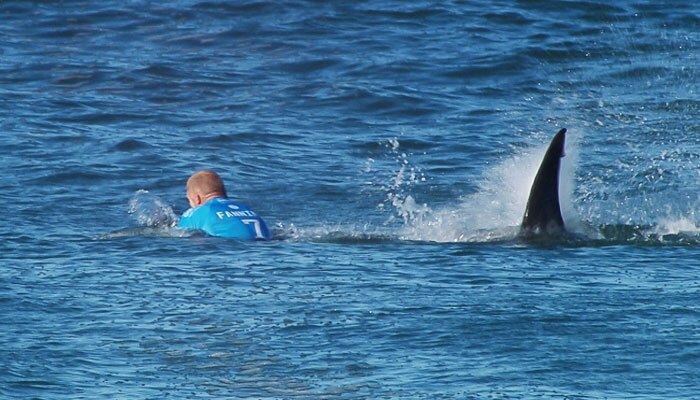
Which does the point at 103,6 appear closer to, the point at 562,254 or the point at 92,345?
the point at 562,254

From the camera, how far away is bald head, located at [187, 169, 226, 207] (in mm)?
12555

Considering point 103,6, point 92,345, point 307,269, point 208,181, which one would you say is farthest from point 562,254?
point 103,6

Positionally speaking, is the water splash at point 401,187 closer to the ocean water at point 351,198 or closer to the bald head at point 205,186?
the ocean water at point 351,198

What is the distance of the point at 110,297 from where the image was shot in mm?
10023

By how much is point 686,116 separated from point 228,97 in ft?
19.7

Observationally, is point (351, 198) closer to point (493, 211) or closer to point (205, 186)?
point (493, 211)

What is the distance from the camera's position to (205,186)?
12.6 metres

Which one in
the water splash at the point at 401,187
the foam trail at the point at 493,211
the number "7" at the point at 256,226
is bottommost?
the water splash at the point at 401,187

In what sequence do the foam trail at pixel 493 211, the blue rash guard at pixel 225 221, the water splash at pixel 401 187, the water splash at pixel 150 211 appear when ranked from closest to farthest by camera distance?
1. the blue rash guard at pixel 225 221
2. the foam trail at pixel 493 211
3. the water splash at pixel 150 211
4. the water splash at pixel 401 187

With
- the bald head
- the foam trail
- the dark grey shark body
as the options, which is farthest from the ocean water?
the bald head

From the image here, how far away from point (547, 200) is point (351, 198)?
11.4ft

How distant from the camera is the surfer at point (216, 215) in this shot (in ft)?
40.0

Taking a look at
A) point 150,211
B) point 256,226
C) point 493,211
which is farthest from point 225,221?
point 493,211

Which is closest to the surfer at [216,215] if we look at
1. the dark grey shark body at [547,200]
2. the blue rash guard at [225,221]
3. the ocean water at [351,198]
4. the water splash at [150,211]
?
the blue rash guard at [225,221]
